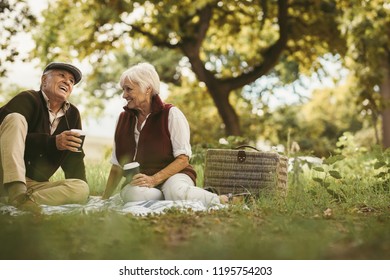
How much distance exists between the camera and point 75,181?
16.6 ft

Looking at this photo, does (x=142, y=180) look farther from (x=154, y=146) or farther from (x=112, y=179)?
(x=112, y=179)

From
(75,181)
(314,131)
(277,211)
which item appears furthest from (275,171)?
(314,131)

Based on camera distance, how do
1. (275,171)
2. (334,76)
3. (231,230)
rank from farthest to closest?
(334,76) < (275,171) < (231,230)

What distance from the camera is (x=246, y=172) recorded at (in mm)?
5613

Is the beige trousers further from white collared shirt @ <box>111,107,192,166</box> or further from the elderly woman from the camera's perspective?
white collared shirt @ <box>111,107,192,166</box>

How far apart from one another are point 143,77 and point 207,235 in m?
1.88

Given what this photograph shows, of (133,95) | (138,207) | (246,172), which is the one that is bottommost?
(138,207)

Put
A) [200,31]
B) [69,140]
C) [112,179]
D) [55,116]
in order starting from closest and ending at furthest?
1. [69,140]
2. [55,116]
3. [112,179]
4. [200,31]

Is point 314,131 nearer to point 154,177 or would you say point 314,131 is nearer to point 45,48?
point 45,48

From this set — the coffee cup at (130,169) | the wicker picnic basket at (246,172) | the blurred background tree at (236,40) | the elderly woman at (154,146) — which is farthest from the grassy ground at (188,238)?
the blurred background tree at (236,40)

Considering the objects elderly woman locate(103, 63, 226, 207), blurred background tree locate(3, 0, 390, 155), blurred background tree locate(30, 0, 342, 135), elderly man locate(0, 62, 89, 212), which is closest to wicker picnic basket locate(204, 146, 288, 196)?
elderly woman locate(103, 63, 226, 207)

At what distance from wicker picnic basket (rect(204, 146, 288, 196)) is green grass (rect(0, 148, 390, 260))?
0.98 meters

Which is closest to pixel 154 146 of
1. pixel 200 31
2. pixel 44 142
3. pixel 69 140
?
pixel 69 140
